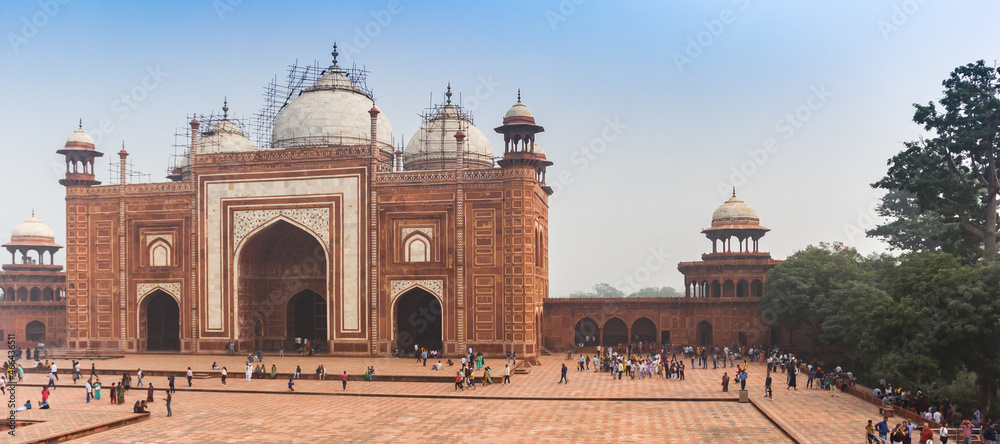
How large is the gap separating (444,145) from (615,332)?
11.6 meters

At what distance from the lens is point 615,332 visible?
36812 millimetres

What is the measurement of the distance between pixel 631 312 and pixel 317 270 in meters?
13.6

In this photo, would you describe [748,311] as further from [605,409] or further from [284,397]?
[284,397]

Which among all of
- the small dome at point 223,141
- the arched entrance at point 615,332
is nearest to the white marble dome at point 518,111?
the arched entrance at point 615,332

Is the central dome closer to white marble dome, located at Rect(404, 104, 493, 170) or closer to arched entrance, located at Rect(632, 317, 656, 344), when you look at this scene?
white marble dome, located at Rect(404, 104, 493, 170)

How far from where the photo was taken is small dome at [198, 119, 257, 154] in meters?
39.7

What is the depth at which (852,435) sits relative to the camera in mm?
16781

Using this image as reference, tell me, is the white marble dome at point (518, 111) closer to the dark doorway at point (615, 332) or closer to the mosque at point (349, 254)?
the mosque at point (349, 254)

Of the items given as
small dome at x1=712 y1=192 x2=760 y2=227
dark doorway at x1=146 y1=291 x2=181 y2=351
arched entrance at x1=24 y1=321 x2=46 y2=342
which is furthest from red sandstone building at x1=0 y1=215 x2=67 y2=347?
small dome at x1=712 y1=192 x2=760 y2=227

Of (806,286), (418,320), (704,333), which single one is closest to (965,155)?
(806,286)

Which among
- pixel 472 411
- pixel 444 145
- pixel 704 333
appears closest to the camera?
pixel 472 411

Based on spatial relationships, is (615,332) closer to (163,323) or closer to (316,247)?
(316,247)

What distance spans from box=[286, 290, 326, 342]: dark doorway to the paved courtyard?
23.6ft

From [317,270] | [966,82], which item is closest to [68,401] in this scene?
[317,270]
